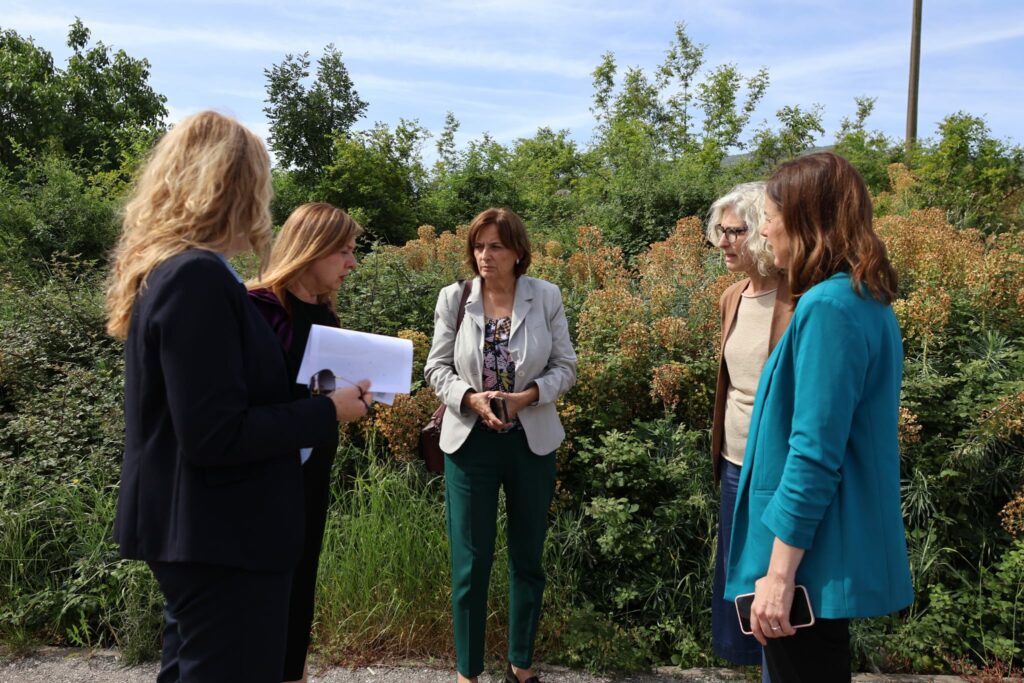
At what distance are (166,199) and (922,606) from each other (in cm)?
394

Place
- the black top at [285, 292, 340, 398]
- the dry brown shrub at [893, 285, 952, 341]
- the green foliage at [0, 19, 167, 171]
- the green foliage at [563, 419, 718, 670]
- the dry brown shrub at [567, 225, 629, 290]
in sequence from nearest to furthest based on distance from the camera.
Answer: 1. the black top at [285, 292, 340, 398]
2. the green foliage at [563, 419, 718, 670]
3. the dry brown shrub at [893, 285, 952, 341]
4. the dry brown shrub at [567, 225, 629, 290]
5. the green foliage at [0, 19, 167, 171]

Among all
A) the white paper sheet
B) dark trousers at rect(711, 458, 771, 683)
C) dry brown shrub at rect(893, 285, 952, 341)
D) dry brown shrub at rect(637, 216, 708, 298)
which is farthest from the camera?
dry brown shrub at rect(637, 216, 708, 298)

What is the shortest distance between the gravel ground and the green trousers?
0.96 ft

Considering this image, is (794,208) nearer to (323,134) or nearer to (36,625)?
(36,625)

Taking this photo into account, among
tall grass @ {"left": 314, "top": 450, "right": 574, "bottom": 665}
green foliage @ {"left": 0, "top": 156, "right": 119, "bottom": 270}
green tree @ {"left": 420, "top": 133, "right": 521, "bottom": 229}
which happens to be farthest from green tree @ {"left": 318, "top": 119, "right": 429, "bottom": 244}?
tall grass @ {"left": 314, "top": 450, "right": 574, "bottom": 665}

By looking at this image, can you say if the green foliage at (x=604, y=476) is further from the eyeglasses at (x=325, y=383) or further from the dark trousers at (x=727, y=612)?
the eyeglasses at (x=325, y=383)

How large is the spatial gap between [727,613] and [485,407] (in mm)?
1288

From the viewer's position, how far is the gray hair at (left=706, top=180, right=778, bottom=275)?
122 inches

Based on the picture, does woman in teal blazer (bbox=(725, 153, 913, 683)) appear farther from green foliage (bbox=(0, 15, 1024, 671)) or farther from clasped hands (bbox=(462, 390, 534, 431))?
green foliage (bbox=(0, 15, 1024, 671))

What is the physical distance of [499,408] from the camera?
11.4 feet

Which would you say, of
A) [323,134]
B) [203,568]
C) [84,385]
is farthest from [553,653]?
[323,134]

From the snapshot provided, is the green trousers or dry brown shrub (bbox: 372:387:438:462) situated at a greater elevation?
dry brown shrub (bbox: 372:387:438:462)

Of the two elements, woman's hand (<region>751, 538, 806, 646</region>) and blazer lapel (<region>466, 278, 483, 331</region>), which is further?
blazer lapel (<region>466, 278, 483, 331</region>)

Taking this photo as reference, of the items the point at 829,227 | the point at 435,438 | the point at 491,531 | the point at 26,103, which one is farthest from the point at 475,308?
the point at 26,103
